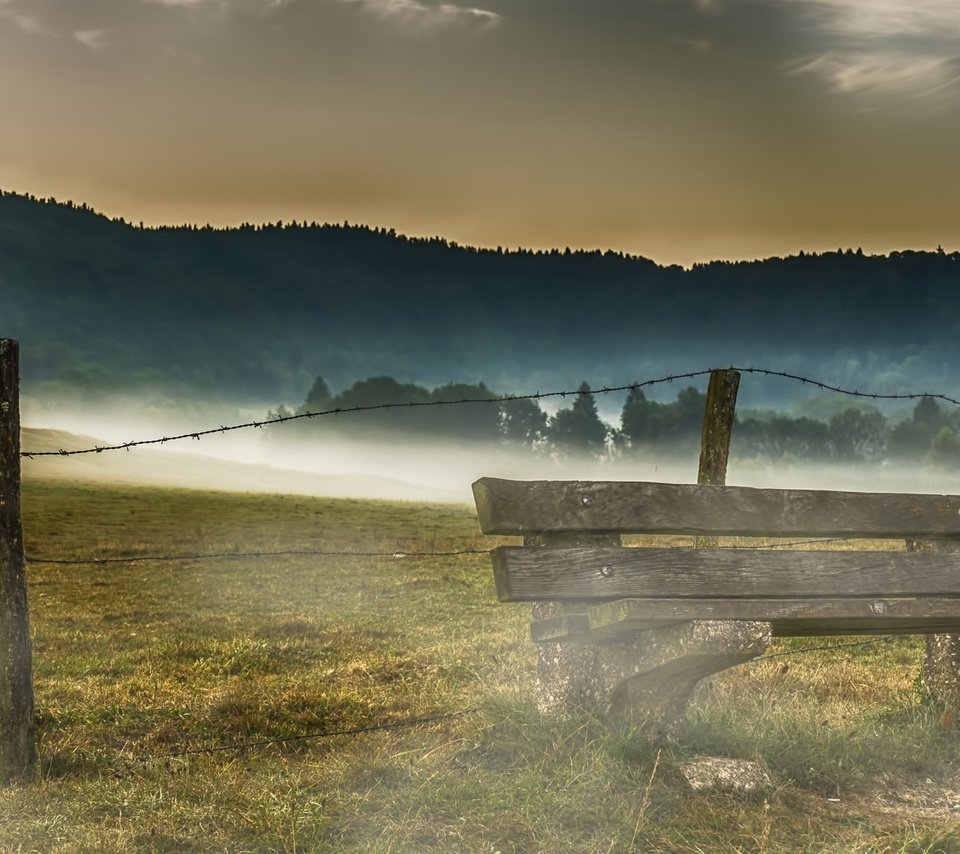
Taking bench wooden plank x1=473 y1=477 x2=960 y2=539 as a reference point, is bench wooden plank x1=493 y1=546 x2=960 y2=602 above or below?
below

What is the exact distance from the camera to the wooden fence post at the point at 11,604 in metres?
6.38

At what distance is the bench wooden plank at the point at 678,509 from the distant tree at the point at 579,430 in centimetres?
13213

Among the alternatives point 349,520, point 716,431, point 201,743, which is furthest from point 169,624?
point 349,520

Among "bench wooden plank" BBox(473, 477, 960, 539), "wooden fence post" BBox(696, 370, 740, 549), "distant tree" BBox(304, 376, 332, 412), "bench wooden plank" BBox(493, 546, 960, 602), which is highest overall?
"distant tree" BBox(304, 376, 332, 412)

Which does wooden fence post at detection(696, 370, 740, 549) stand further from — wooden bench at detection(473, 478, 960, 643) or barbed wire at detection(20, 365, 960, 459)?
wooden bench at detection(473, 478, 960, 643)

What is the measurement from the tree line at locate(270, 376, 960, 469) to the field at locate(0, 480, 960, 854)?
120m

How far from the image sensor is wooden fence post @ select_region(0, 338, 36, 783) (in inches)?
251

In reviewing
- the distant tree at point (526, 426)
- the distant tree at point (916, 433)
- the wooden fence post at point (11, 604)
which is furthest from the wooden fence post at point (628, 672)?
the distant tree at point (916, 433)

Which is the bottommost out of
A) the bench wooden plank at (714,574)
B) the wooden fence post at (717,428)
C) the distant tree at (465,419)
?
the bench wooden plank at (714,574)

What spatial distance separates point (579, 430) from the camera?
477 feet

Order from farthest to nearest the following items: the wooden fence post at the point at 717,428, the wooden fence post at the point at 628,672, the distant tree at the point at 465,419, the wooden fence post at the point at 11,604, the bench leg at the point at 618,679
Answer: the distant tree at the point at 465,419 → the wooden fence post at the point at 717,428 → the wooden fence post at the point at 11,604 → the bench leg at the point at 618,679 → the wooden fence post at the point at 628,672

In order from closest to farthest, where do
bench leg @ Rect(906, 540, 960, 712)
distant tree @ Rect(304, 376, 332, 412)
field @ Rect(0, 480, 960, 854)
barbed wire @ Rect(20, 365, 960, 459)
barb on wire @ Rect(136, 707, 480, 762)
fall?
field @ Rect(0, 480, 960, 854) → barbed wire @ Rect(20, 365, 960, 459) → barb on wire @ Rect(136, 707, 480, 762) → bench leg @ Rect(906, 540, 960, 712) → distant tree @ Rect(304, 376, 332, 412)

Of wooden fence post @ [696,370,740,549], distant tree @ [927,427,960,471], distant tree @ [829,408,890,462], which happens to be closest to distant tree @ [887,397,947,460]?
distant tree @ [829,408,890,462]

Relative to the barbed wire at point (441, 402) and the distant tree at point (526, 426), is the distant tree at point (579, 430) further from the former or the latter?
the barbed wire at point (441, 402)
